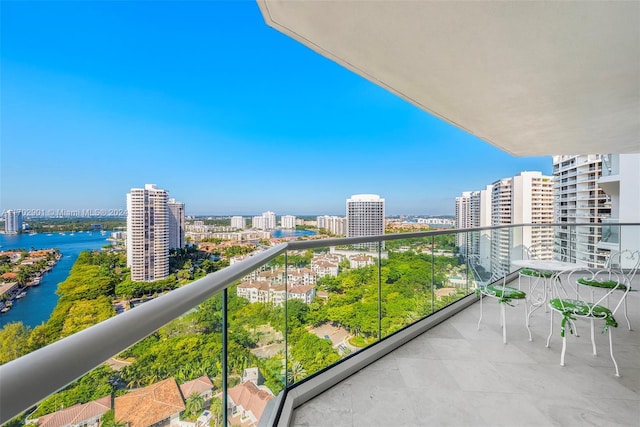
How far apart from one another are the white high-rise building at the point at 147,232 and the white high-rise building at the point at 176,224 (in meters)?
0.17

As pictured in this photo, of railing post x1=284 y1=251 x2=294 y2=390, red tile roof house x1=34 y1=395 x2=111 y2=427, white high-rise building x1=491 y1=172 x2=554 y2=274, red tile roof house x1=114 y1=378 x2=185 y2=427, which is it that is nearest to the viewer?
red tile roof house x1=34 y1=395 x2=111 y2=427

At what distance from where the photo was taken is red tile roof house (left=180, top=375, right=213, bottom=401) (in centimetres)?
81

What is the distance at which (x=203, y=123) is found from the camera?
2848cm

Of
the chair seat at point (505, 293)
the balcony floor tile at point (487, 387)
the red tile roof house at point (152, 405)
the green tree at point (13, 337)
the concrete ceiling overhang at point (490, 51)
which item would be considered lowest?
the balcony floor tile at point (487, 387)

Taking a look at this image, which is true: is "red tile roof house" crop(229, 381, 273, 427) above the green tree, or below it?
below

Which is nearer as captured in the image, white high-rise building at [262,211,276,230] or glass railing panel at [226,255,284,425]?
glass railing panel at [226,255,284,425]

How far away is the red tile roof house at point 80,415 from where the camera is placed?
453 mm

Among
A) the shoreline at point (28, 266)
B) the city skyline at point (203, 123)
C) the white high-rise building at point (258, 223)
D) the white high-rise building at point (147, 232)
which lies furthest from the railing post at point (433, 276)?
the city skyline at point (203, 123)

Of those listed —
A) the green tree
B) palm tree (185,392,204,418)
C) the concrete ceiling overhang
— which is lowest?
the green tree

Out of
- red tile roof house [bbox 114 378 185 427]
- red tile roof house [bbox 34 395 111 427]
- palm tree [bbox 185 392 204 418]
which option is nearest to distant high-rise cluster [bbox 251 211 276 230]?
palm tree [bbox 185 392 204 418]

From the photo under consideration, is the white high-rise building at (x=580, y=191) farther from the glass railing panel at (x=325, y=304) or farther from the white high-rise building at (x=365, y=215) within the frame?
the glass railing panel at (x=325, y=304)

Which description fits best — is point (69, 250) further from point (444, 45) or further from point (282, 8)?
point (444, 45)

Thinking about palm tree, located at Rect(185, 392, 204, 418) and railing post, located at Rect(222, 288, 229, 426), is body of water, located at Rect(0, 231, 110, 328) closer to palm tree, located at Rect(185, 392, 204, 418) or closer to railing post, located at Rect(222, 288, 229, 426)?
railing post, located at Rect(222, 288, 229, 426)

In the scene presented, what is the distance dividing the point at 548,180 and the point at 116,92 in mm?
33059
